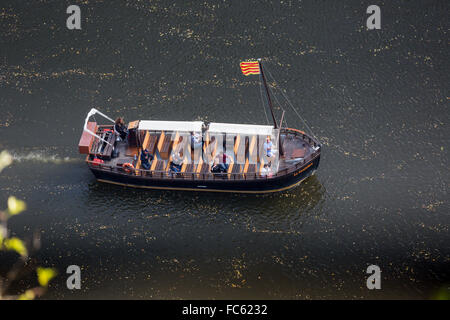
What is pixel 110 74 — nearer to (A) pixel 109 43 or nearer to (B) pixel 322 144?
(A) pixel 109 43

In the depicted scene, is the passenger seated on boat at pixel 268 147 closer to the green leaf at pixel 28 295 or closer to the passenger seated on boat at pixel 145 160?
the passenger seated on boat at pixel 145 160

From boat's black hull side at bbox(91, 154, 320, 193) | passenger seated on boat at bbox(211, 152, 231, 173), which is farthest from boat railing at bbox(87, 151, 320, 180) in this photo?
passenger seated on boat at bbox(211, 152, 231, 173)

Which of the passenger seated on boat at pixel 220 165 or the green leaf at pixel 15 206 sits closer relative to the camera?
the passenger seated on boat at pixel 220 165

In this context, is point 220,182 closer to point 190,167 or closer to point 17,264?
point 190,167

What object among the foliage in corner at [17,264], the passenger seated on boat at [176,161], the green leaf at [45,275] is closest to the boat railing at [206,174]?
the passenger seated on boat at [176,161]

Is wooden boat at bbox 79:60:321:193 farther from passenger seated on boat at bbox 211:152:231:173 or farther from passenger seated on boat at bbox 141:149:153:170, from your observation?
passenger seated on boat at bbox 141:149:153:170

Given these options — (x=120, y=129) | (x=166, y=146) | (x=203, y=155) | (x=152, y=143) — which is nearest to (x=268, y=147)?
(x=203, y=155)
